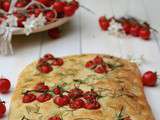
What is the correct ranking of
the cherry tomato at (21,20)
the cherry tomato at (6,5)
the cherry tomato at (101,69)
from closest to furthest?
the cherry tomato at (101,69) < the cherry tomato at (21,20) < the cherry tomato at (6,5)

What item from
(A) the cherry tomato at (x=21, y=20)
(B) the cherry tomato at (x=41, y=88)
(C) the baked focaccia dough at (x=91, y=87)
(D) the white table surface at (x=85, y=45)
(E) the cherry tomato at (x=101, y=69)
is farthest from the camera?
(A) the cherry tomato at (x=21, y=20)

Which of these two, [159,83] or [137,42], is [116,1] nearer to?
[137,42]

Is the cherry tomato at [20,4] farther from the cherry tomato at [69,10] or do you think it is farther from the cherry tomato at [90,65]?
the cherry tomato at [90,65]

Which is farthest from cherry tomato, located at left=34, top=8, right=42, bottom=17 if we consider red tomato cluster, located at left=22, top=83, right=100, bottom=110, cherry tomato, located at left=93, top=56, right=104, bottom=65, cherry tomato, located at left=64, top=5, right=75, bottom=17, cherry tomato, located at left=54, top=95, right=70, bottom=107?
cherry tomato, located at left=54, top=95, right=70, bottom=107

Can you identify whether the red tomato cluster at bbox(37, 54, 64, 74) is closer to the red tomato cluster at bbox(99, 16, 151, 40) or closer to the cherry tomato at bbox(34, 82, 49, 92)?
the cherry tomato at bbox(34, 82, 49, 92)

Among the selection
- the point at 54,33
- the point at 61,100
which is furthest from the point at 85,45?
the point at 61,100

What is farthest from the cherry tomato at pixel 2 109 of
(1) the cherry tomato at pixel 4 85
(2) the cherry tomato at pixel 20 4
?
(2) the cherry tomato at pixel 20 4

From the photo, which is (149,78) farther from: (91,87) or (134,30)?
(134,30)
